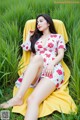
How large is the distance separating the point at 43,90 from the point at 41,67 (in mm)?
312

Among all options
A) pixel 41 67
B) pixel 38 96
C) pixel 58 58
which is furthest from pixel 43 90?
pixel 58 58

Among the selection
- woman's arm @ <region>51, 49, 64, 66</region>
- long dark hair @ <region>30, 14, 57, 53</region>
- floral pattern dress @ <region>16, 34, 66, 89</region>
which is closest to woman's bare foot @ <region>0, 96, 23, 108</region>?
floral pattern dress @ <region>16, 34, 66, 89</region>

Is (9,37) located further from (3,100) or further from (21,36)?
(3,100)

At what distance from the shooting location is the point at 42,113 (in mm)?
2799

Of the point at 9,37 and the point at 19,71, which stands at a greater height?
the point at 9,37

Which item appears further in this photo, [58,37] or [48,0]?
[48,0]

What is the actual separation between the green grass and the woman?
5.7 inches

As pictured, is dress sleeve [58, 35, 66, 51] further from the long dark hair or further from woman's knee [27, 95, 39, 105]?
woman's knee [27, 95, 39, 105]

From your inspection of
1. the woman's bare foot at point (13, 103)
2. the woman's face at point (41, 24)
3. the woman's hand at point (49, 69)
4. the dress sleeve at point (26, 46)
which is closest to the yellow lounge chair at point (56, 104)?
the woman's bare foot at point (13, 103)

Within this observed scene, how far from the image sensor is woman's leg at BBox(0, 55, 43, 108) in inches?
115

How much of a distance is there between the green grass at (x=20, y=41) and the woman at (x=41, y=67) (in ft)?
0.48

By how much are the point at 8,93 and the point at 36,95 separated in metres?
0.53

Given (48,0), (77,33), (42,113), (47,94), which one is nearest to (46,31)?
(77,33)

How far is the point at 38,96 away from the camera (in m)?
2.88
